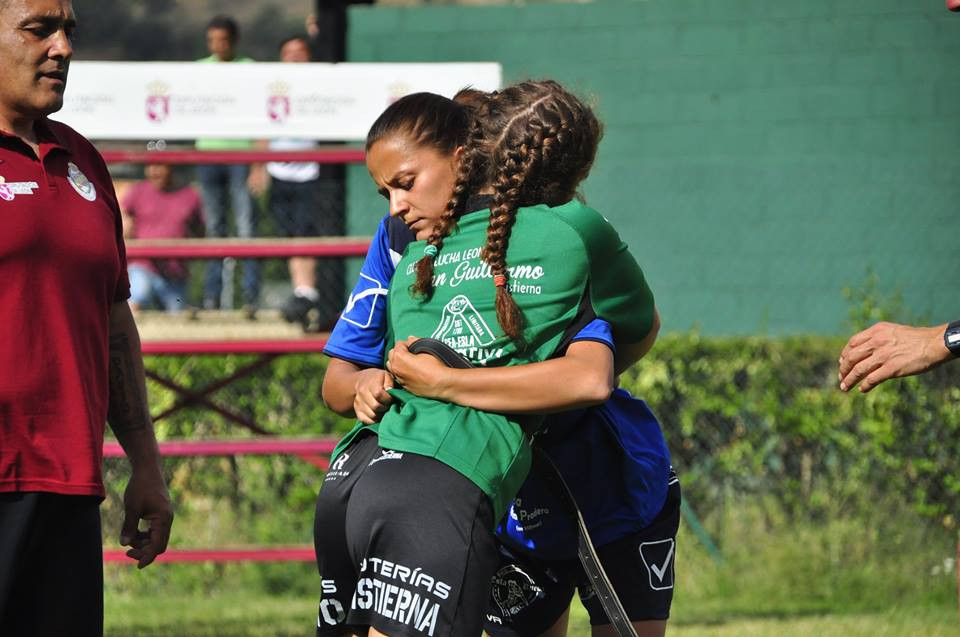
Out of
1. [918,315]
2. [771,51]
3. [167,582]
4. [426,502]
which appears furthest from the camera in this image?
[771,51]

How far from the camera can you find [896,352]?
350cm

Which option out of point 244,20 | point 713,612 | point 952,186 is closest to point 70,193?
point 713,612

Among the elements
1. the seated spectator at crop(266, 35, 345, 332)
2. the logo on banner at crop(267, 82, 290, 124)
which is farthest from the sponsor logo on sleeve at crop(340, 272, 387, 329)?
the seated spectator at crop(266, 35, 345, 332)

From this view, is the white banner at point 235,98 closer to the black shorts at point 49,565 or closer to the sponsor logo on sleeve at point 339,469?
the black shorts at point 49,565

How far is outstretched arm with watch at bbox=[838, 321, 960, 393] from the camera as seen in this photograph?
3484 mm

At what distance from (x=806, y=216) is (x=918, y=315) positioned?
1125mm

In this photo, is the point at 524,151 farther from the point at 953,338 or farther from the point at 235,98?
the point at 235,98

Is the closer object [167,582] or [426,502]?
[426,502]

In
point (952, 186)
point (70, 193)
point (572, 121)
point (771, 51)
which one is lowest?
point (952, 186)

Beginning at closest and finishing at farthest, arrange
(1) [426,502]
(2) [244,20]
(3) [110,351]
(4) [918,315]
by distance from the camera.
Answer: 1. (1) [426,502]
2. (3) [110,351]
3. (4) [918,315]
4. (2) [244,20]

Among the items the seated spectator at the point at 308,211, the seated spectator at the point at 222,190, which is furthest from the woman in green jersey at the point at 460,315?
the seated spectator at the point at 222,190

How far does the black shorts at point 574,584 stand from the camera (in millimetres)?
3521

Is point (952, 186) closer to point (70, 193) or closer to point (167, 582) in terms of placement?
point (167, 582)

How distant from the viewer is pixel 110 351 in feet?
12.2
